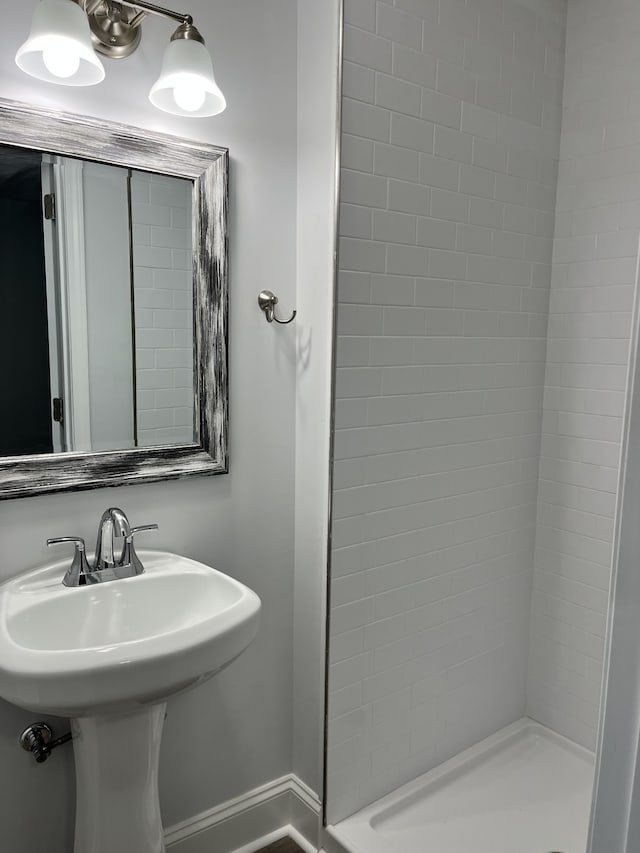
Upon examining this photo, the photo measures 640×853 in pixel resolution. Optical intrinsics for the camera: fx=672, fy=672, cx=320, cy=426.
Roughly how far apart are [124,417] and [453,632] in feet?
3.92

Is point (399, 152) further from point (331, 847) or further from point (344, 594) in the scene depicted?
point (331, 847)

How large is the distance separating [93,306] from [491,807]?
175 cm

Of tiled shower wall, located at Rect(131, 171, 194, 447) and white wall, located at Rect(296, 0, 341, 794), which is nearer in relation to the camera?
tiled shower wall, located at Rect(131, 171, 194, 447)

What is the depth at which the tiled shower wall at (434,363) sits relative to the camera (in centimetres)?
171

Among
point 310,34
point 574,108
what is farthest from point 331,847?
point 574,108

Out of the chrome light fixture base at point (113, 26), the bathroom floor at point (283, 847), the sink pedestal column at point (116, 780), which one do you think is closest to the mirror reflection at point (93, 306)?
the chrome light fixture base at point (113, 26)

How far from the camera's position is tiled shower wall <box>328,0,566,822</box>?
171 cm

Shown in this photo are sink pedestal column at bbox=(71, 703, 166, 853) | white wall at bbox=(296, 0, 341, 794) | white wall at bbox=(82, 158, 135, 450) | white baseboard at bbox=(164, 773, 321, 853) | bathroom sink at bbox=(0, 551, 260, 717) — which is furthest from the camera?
white baseboard at bbox=(164, 773, 321, 853)

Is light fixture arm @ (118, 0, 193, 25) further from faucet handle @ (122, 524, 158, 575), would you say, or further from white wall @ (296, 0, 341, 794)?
faucet handle @ (122, 524, 158, 575)

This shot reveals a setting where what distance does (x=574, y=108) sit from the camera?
210 cm

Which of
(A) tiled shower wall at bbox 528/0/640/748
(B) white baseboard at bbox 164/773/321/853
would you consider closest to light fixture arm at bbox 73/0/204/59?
(A) tiled shower wall at bbox 528/0/640/748

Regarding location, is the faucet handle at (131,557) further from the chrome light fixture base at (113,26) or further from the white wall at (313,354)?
the chrome light fixture base at (113,26)

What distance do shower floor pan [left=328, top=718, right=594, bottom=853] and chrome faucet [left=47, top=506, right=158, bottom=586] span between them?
3.12 ft

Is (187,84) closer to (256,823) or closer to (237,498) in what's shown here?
(237,498)
